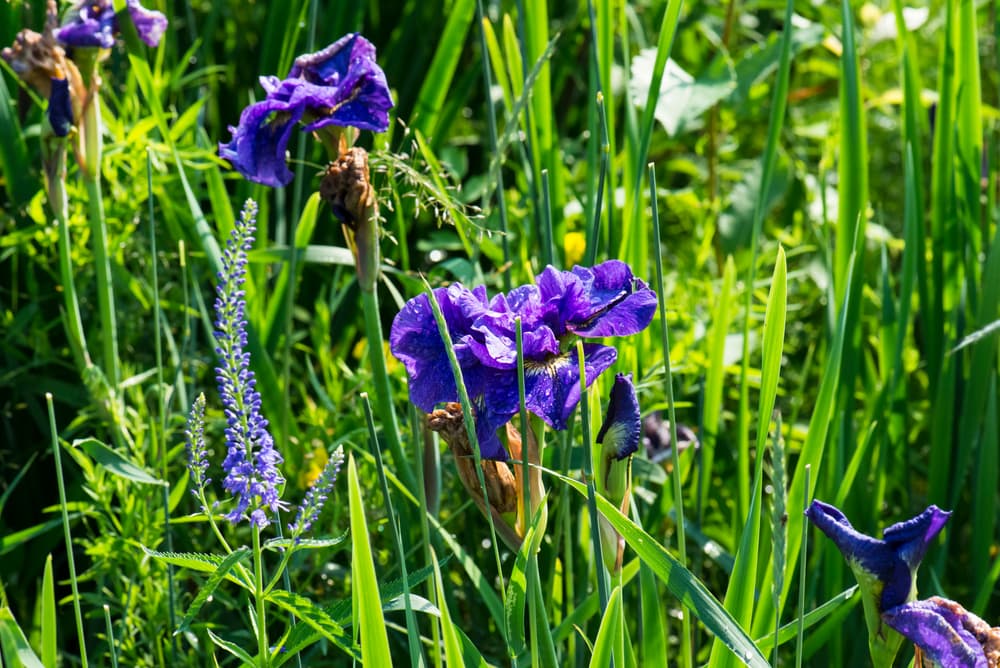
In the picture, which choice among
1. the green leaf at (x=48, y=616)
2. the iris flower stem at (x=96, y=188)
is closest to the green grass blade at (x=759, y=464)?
the green leaf at (x=48, y=616)

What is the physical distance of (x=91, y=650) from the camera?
1403 millimetres

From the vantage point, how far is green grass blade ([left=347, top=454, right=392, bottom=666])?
700 millimetres

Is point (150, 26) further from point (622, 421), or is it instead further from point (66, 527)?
point (622, 421)

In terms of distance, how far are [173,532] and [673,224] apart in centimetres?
124

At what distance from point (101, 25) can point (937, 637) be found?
1.06 metres

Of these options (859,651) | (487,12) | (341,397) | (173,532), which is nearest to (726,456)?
(859,651)

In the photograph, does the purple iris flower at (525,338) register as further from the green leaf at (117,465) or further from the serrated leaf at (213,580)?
the green leaf at (117,465)

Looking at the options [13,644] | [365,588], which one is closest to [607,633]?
[365,588]

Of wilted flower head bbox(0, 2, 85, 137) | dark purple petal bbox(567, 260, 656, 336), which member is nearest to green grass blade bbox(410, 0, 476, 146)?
wilted flower head bbox(0, 2, 85, 137)

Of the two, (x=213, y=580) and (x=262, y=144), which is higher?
(x=262, y=144)

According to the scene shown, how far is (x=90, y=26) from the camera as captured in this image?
4.13 ft

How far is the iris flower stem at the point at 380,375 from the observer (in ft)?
3.23

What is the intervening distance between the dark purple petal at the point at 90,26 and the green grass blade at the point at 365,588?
75cm

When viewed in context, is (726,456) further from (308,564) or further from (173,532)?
(173,532)
